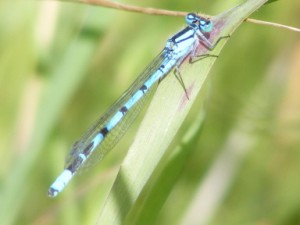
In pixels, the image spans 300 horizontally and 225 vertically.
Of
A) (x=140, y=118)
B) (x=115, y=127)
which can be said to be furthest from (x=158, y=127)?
(x=140, y=118)

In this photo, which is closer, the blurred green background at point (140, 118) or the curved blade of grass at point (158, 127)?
the curved blade of grass at point (158, 127)

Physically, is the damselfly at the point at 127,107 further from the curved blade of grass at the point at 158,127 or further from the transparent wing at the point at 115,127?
the curved blade of grass at the point at 158,127

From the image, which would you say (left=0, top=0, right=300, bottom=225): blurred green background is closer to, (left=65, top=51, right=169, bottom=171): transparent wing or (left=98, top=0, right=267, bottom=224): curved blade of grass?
(left=65, top=51, right=169, bottom=171): transparent wing

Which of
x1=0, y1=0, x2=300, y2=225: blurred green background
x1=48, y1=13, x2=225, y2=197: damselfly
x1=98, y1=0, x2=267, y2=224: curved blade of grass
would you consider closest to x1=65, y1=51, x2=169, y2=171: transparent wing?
x1=48, y1=13, x2=225, y2=197: damselfly

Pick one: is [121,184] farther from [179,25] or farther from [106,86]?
[179,25]

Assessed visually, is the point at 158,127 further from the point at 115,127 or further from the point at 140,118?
the point at 140,118

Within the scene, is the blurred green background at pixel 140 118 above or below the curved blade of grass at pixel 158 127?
above

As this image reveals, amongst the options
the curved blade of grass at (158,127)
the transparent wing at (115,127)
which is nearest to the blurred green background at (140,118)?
the transparent wing at (115,127)

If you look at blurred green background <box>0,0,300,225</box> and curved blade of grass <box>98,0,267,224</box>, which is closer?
curved blade of grass <box>98,0,267,224</box>
